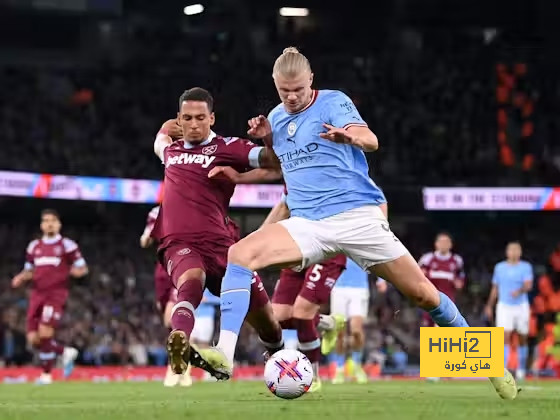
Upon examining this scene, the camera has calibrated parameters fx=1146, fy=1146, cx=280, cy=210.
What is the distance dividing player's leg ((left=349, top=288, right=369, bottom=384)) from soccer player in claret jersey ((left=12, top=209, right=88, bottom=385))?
132 inches

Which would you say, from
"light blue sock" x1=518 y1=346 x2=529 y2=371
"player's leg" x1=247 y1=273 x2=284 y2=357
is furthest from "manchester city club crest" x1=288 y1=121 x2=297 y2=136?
"light blue sock" x1=518 y1=346 x2=529 y2=371

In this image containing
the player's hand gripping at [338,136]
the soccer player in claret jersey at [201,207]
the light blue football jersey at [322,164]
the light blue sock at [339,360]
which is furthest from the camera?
the light blue sock at [339,360]

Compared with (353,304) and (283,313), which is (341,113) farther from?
(353,304)

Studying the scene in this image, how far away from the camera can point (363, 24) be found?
31156mm

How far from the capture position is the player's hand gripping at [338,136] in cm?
630

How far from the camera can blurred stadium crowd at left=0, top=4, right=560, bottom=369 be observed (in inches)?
990

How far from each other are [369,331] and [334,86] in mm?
7583

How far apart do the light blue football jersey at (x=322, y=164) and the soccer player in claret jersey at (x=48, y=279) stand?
767cm

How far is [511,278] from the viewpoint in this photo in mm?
17125

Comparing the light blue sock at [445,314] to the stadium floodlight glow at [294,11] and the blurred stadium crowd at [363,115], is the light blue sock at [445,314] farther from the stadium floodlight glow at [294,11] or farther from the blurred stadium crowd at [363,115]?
the stadium floodlight glow at [294,11]

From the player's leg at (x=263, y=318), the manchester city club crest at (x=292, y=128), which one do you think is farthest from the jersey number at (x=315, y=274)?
the manchester city club crest at (x=292, y=128)

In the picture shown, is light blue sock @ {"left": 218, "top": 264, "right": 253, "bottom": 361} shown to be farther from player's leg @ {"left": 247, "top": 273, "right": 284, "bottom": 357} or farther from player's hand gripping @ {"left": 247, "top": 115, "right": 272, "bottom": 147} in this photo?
→ player's leg @ {"left": 247, "top": 273, "right": 284, "bottom": 357}

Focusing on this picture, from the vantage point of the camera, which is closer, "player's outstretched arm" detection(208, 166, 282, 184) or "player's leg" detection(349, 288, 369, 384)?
"player's outstretched arm" detection(208, 166, 282, 184)

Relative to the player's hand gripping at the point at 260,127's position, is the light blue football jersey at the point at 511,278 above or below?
below
